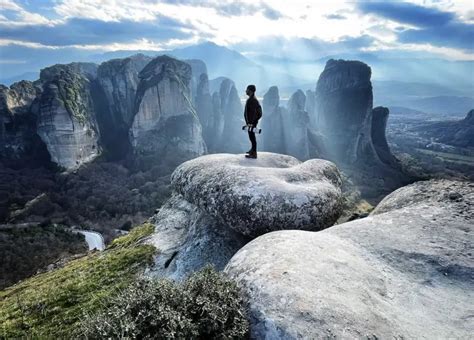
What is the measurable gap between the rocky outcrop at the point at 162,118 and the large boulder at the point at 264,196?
461ft

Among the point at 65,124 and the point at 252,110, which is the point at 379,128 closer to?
the point at 65,124

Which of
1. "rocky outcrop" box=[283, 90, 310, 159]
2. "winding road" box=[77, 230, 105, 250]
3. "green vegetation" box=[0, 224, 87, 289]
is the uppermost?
"rocky outcrop" box=[283, 90, 310, 159]

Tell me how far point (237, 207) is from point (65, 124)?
458 ft

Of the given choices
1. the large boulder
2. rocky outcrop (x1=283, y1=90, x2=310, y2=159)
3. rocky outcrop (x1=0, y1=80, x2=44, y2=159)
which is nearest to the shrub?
the large boulder

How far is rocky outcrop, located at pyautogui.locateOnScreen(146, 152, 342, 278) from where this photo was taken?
45.1ft

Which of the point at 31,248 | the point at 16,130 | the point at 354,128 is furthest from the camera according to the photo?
the point at 354,128

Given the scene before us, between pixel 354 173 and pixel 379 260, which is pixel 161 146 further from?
pixel 379 260

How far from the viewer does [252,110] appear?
17844 mm

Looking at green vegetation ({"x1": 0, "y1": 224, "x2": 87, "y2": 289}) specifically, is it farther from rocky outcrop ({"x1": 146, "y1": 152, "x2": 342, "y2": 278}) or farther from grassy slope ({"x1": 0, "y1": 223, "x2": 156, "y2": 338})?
rocky outcrop ({"x1": 146, "y1": 152, "x2": 342, "y2": 278})

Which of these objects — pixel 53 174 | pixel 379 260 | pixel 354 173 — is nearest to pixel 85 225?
pixel 53 174

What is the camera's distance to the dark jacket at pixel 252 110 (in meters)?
17.7

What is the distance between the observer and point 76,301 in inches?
509

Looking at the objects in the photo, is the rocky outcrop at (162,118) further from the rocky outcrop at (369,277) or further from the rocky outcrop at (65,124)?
the rocky outcrop at (369,277)

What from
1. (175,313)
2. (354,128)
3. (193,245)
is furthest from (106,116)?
(175,313)
